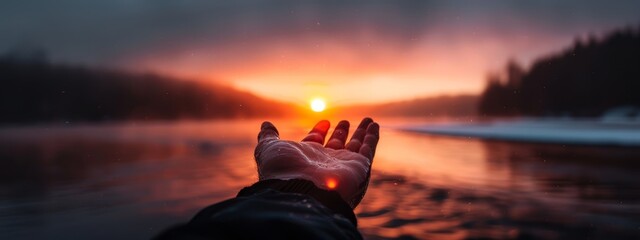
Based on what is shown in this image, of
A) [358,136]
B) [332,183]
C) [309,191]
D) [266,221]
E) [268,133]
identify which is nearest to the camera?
[266,221]

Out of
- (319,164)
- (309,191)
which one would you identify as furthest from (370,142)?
(309,191)

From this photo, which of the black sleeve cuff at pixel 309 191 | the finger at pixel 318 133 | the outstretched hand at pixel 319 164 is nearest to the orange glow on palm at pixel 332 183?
the outstretched hand at pixel 319 164

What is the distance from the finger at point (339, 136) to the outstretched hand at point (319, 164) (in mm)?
144

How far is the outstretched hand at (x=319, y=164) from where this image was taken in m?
1.92

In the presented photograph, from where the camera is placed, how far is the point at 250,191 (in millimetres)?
1521

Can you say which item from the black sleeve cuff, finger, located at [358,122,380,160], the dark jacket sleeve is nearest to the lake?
finger, located at [358,122,380,160]

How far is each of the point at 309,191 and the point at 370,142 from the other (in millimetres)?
1086

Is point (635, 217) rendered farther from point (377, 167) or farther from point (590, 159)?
point (590, 159)

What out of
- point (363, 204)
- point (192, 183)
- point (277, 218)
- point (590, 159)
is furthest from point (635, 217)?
point (590, 159)

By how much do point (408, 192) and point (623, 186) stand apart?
255cm

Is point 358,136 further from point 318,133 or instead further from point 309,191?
point 309,191

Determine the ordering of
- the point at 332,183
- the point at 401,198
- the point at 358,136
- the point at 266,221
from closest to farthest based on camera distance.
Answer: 1. the point at 266,221
2. the point at 332,183
3. the point at 358,136
4. the point at 401,198

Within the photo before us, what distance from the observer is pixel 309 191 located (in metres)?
1.63

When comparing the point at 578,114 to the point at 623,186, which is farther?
the point at 578,114
